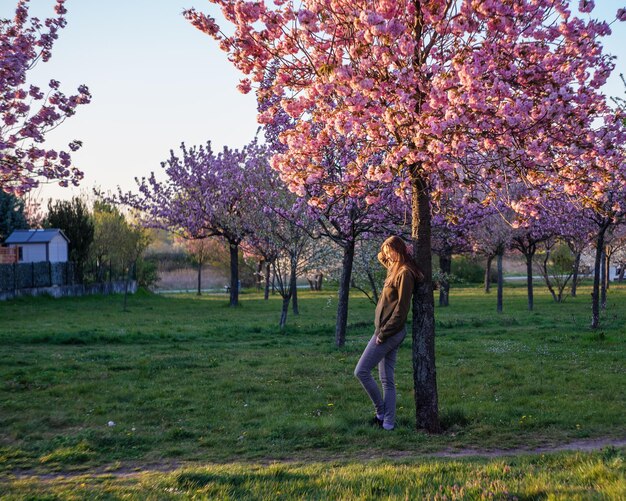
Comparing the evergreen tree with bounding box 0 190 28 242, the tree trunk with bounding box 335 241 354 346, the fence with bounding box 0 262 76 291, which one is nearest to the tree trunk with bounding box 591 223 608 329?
the tree trunk with bounding box 335 241 354 346

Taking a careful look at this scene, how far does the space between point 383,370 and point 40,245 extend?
43.6 m

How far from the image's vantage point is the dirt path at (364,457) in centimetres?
732

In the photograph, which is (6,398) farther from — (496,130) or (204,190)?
(204,190)

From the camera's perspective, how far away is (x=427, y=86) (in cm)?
797

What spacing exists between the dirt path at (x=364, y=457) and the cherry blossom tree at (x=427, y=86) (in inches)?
48.6

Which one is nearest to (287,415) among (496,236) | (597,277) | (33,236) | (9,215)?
(597,277)

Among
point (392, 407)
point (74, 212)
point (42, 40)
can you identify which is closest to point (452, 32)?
point (392, 407)

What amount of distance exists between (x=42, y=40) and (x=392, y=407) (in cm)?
1100

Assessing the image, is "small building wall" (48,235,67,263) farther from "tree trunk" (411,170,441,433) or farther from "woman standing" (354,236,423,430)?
"tree trunk" (411,170,441,433)

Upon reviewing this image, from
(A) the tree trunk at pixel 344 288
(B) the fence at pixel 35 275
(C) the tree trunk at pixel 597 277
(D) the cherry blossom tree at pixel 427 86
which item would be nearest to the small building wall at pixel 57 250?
(B) the fence at pixel 35 275

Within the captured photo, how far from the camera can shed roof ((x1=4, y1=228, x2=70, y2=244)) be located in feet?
156

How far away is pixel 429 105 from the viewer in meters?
7.91

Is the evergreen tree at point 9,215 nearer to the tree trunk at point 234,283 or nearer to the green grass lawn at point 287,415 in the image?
the tree trunk at point 234,283

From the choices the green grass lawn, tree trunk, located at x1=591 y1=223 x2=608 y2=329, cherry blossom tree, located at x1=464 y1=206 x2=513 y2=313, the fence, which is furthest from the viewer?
the fence
